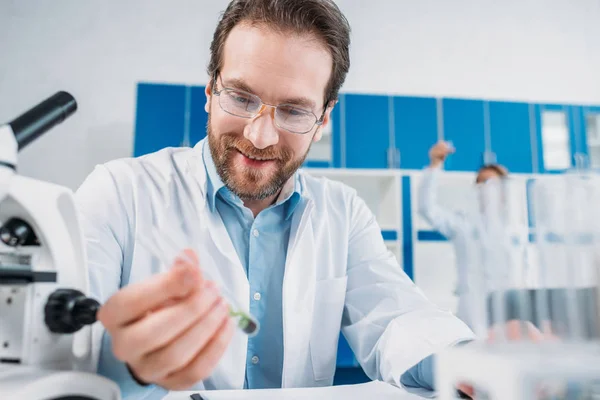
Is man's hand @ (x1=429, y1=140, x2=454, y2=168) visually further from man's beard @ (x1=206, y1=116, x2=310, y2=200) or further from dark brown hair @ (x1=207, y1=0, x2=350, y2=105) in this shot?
man's beard @ (x1=206, y1=116, x2=310, y2=200)

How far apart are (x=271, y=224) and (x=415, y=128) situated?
2303 millimetres

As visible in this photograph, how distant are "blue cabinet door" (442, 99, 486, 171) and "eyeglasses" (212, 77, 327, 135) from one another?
2428 mm

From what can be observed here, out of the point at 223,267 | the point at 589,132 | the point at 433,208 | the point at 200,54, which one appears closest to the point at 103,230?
the point at 223,267

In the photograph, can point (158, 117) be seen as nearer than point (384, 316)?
No

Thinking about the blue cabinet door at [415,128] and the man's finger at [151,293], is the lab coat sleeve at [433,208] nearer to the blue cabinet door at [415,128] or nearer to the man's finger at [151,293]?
the blue cabinet door at [415,128]

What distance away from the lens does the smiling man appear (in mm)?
972

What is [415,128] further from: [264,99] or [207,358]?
[207,358]

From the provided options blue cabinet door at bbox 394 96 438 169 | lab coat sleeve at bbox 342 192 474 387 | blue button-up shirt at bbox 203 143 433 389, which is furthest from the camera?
blue cabinet door at bbox 394 96 438 169

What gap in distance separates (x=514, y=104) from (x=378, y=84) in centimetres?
104

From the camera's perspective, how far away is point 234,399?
27.5 inches

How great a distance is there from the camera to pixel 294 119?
1067 mm

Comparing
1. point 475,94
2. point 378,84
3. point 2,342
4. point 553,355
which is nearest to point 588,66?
point 475,94

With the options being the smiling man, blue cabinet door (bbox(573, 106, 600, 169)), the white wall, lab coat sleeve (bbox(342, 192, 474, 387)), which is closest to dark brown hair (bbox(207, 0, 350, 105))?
the smiling man

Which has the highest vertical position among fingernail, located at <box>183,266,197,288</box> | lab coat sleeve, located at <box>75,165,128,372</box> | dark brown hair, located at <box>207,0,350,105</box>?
dark brown hair, located at <box>207,0,350,105</box>
